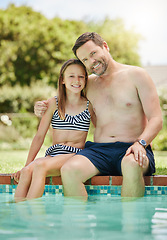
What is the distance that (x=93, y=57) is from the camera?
394cm

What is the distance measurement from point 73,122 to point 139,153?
42.0 inches

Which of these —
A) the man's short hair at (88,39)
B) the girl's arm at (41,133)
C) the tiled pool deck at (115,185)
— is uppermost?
the man's short hair at (88,39)

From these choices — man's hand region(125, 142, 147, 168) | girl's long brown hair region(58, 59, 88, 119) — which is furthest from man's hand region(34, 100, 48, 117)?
man's hand region(125, 142, 147, 168)

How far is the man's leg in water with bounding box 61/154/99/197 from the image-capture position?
11.3 ft

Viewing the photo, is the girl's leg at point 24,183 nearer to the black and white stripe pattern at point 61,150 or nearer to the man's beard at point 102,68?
the black and white stripe pattern at point 61,150

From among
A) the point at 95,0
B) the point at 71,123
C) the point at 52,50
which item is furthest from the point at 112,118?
the point at 95,0

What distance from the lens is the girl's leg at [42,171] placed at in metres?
3.46

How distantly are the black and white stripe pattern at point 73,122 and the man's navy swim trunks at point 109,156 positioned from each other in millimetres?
386

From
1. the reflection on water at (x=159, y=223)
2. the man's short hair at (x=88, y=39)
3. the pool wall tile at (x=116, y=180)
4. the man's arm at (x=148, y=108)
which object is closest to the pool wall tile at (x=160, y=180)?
the pool wall tile at (x=116, y=180)

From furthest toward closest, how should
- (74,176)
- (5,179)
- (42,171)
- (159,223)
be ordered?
(5,179) < (42,171) < (74,176) < (159,223)

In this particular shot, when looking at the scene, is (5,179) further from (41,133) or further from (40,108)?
(40,108)

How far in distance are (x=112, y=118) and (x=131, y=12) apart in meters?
27.6

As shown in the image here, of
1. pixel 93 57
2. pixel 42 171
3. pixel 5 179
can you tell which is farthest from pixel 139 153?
pixel 5 179

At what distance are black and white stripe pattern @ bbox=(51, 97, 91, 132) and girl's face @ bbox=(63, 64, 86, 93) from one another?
0.30 m
